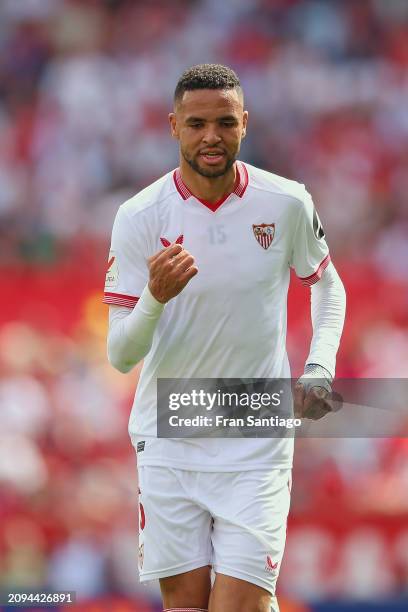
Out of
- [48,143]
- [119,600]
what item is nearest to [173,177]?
[119,600]

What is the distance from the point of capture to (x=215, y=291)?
169 inches

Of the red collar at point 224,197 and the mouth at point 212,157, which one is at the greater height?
the mouth at point 212,157

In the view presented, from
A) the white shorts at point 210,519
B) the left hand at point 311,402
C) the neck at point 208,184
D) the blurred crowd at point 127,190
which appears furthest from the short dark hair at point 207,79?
the blurred crowd at point 127,190

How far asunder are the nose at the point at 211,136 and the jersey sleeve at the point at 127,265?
0.40 metres

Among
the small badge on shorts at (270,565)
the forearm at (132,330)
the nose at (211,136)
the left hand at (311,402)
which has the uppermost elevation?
the nose at (211,136)

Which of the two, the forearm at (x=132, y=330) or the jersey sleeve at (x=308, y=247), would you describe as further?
the jersey sleeve at (x=308, y=247)

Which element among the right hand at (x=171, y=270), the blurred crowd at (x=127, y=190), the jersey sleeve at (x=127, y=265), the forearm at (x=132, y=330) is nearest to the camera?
the right hand at (x=171, y=270)

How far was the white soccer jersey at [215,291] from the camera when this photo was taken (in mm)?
4309

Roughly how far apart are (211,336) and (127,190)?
274 inches

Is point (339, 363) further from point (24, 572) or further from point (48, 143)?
point (48, 143)

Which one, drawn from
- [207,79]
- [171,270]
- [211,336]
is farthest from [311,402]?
[207,79]

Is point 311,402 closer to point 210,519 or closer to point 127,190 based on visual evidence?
point 210,519

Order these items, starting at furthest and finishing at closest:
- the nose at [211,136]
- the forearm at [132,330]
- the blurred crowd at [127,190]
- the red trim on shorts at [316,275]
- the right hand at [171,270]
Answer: the blurred crowd at [127,190] < the red trim on shorts at [316,275] < the nose at [211,136] < the forearm at [132,330] < the right hand at [171,270]

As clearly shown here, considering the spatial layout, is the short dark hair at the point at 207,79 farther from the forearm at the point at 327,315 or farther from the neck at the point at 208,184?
the forearm at the point at 327,315
